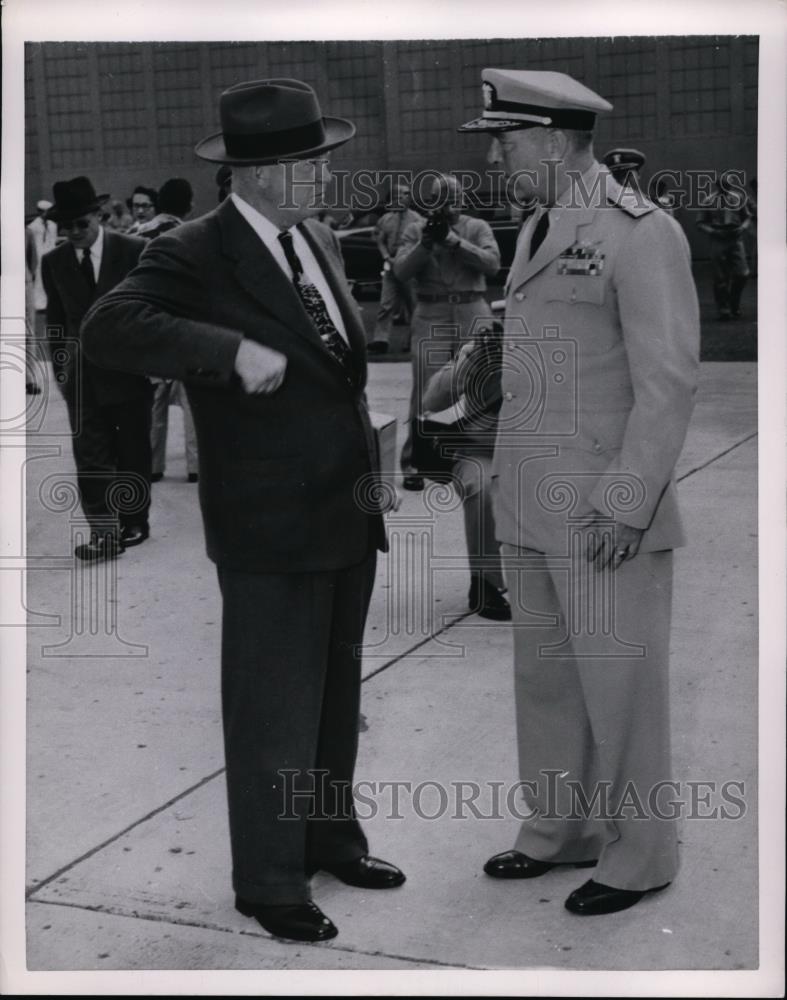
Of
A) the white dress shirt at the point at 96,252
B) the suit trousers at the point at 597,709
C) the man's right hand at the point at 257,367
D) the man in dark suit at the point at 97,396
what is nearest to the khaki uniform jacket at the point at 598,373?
the suit trousers at the point at 597,709

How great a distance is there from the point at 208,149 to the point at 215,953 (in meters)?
1.87

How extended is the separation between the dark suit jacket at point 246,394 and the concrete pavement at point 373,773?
77cm

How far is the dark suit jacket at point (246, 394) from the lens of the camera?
11.2 ft

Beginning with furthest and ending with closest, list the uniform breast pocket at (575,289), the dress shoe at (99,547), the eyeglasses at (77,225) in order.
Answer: the dress shoe at (99,547) < the eyeglasses at (77,225) < the uniform breast pocket at (575,289)

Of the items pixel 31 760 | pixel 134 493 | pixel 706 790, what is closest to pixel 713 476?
pixel 134 493

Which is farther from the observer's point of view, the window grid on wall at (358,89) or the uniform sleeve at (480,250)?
the uniform sleeve at (480,250)

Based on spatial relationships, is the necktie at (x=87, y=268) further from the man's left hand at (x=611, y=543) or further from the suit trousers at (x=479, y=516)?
the man's left hand at (x=611, y=543)

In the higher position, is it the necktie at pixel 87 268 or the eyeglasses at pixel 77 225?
the eyeglasses at pixel 77 225

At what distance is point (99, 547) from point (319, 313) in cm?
238

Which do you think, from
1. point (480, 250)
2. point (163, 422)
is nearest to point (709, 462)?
point (480, 250)

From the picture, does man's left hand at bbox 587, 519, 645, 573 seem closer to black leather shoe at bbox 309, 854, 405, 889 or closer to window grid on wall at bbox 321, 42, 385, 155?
black leather shoe at bbox 309, 854, 405, 889

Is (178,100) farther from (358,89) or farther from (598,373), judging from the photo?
(598,373)

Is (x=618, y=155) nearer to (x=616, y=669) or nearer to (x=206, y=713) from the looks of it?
(x=616, y=669)

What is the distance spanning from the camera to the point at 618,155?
4070 millimetres
